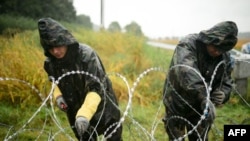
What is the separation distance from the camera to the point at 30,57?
5246 millimetres

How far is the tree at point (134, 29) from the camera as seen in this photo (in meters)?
7.47

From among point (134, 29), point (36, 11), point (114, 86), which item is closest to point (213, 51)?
point (114, 86)

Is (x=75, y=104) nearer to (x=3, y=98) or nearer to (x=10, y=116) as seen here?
(x=10, y=116)

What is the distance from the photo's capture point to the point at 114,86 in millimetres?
5805

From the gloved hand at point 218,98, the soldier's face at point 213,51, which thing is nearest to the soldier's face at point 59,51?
the soldier's face at point 213,51

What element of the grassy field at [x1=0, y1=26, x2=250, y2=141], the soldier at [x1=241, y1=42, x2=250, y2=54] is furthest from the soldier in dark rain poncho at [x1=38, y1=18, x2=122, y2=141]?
the soldier at [x1=241, y1=42, x2=250, y2=54]

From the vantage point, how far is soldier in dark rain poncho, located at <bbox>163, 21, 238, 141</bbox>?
7.91 feet

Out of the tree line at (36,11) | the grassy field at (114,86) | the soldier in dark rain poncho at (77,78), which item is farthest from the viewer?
the tree line at (36,11)

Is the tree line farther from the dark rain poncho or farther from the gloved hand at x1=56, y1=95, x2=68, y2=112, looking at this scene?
the gloved hand at x1=56, y1=95, x2=68, y2=112

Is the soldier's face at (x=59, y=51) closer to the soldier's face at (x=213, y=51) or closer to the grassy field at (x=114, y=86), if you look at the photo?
the soldier's face at (x=213, y=51)

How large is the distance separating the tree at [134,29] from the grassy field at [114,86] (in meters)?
0.31

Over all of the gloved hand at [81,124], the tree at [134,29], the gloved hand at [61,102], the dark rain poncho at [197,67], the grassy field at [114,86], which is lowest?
the grassy field at [114,86]

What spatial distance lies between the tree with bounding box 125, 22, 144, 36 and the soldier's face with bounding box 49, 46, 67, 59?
500cm

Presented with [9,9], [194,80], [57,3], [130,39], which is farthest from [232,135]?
[57,3]
